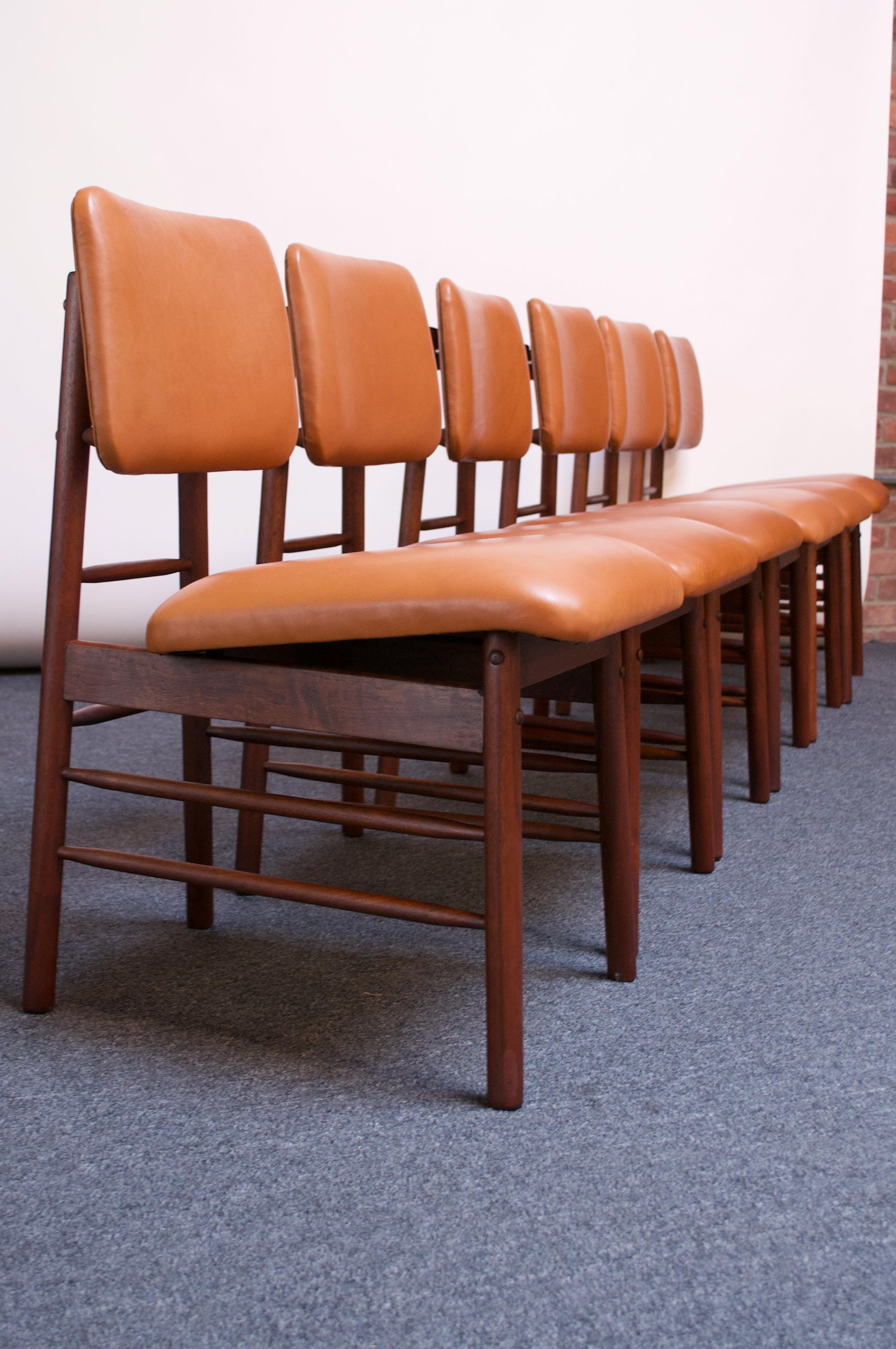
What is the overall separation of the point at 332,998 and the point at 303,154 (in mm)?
2418

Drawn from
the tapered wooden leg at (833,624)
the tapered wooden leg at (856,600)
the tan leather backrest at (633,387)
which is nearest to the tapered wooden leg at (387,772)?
the tan leather backrest at (633,387)

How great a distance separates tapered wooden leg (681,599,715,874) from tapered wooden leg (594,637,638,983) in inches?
12.3

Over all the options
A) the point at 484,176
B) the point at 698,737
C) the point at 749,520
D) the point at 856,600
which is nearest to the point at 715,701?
the point at 698,737

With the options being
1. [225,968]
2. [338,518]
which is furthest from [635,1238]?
[338,518]

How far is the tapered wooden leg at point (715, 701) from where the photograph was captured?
1588mm

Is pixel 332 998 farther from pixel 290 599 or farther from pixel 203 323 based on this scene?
pixel 203 323

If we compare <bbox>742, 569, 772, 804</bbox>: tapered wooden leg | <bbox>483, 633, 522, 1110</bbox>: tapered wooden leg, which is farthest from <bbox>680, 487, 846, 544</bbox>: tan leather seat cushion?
<bbox>483, 633, 522, 1110</bbox>: tapered wooden leg

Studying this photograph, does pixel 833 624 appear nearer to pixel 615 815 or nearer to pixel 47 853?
pixel 615 815

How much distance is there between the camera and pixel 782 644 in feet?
11.2

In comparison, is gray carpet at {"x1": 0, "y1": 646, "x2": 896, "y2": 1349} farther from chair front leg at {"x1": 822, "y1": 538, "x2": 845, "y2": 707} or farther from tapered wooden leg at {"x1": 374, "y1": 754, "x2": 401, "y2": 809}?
chair front leg at {"x1": 822, "y1": 538, "x2": 845, "y2": 707}

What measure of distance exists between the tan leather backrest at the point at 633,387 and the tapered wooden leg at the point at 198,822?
1.49 metres

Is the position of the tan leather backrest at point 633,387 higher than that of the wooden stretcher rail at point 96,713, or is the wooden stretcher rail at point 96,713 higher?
the tan leather backrest at point 633,387

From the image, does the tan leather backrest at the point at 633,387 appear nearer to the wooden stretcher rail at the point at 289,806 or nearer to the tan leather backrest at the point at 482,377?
the tan leather backrest at the point at 482,377

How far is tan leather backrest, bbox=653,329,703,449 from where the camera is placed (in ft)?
10.1
